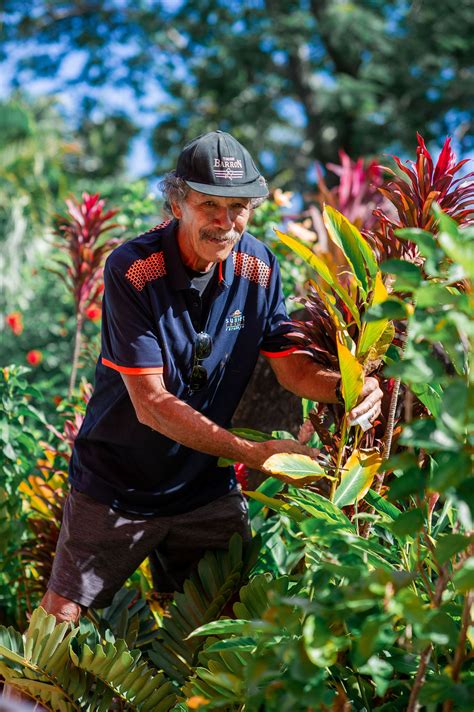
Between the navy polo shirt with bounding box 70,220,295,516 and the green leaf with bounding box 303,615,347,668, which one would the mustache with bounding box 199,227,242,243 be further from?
the green leaf with bounding box 303,615,347,668

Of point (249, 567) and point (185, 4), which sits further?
point (185, 4)

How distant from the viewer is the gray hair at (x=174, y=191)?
2551 mm

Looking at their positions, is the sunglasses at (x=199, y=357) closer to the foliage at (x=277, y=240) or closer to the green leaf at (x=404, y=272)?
the green leaf at (x=404, y=272)

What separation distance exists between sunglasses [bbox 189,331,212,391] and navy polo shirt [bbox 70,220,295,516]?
18 mm

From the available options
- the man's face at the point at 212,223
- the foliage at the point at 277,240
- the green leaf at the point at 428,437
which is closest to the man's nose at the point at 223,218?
the man's face at the point at 212,223

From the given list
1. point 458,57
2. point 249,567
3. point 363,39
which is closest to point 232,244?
point 249,567

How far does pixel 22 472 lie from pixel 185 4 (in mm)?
12470

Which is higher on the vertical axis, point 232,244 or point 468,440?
point 232,244

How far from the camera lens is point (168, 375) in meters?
2.54

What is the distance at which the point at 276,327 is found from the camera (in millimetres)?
2734

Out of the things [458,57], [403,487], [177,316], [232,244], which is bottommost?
[403,487]

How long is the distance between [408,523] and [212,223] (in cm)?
123

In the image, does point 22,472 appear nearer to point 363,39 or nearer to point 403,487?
point 403,487

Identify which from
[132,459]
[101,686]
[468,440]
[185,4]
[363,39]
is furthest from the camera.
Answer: [185,4]
